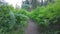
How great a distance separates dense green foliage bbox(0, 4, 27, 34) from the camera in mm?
5928

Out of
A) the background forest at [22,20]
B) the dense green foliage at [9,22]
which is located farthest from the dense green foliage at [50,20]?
the dense green foliage at [9,22]

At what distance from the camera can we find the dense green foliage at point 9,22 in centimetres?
593

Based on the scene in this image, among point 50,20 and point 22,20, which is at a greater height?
point 22,20

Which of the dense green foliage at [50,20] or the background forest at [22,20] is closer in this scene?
the background forest at [22,20]

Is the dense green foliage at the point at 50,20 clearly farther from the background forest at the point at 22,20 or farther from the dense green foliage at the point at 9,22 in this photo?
the dense green foliage at the point at 9,22

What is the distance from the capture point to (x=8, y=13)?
19.9 ft

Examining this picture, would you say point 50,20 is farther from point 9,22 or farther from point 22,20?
point 9,22

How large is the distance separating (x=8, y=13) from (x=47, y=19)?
2.12 metres

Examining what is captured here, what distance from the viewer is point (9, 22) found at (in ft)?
19.5

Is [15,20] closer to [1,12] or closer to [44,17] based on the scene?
[1,12]

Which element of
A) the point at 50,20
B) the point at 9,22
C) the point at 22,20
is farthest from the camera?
the point at 50,20

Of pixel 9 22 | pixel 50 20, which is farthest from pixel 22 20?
A: pixel 50 20

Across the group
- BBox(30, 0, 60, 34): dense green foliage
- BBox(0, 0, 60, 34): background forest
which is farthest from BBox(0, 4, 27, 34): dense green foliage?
BBox(30, 0, 60, 34): dense green foliage

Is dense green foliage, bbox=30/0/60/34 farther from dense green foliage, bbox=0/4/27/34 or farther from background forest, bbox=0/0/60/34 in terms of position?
dense green foliage, bbox=0/4/27/34
